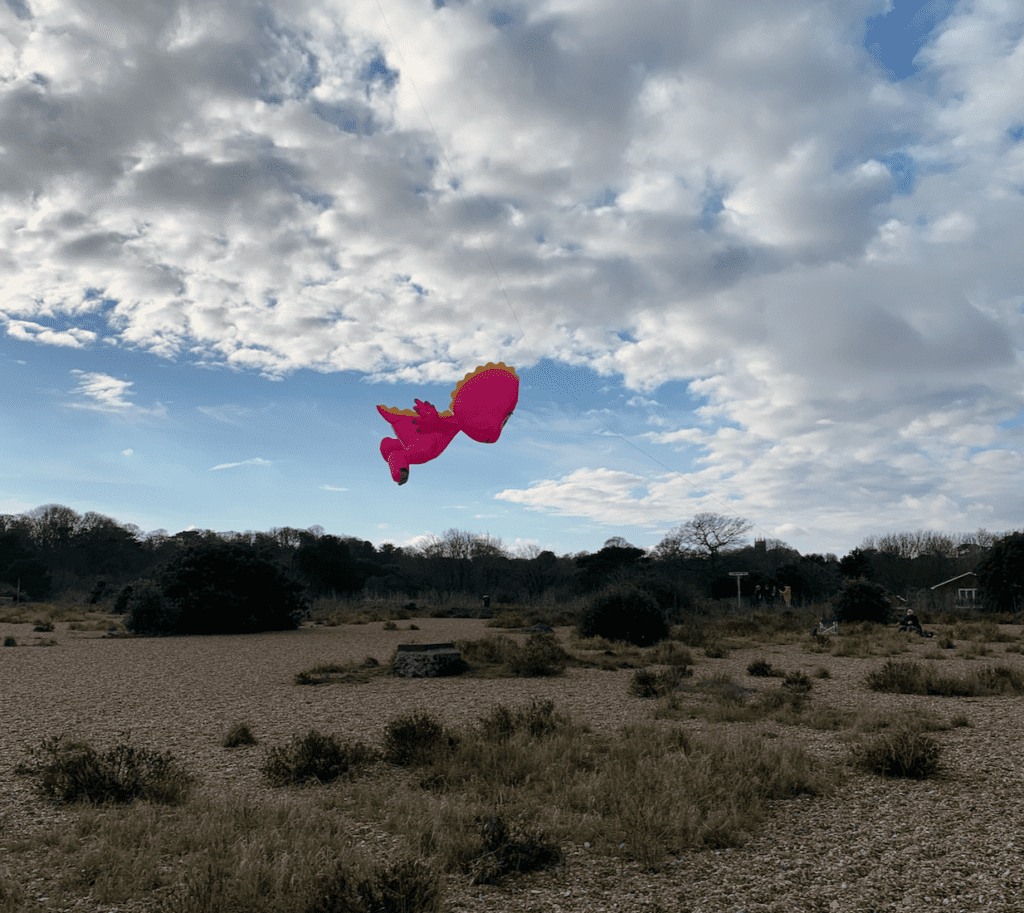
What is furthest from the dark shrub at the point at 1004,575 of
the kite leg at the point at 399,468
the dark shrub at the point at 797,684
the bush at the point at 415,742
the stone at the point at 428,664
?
the bush at the point at 415,742

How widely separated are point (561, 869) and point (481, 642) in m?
13.6

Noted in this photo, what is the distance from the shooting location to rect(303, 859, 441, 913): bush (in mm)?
3988

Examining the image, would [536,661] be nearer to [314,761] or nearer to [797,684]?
[797,684]

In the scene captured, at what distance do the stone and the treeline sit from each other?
54.0 ft

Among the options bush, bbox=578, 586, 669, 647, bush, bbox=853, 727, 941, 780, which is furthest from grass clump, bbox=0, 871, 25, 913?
bush, bbox=578, 586, 669, 647

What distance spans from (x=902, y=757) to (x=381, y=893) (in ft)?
17.3

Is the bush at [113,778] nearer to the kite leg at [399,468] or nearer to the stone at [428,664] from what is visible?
the kite leg at [399,468]

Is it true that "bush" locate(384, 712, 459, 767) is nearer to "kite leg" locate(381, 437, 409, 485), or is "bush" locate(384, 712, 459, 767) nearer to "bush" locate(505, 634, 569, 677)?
"kite leg" locate(381, 437, 409, 485)

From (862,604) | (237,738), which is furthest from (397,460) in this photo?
(862,604)

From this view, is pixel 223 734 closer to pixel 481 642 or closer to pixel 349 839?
pixel 349 839

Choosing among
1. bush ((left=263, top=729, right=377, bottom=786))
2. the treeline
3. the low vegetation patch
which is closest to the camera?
bush ((left=263, top=729, right=377, bottom=786))

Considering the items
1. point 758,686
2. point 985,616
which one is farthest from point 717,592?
point 758,686

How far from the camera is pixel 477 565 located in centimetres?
6431

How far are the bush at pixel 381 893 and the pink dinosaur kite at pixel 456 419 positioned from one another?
860 centimetres
